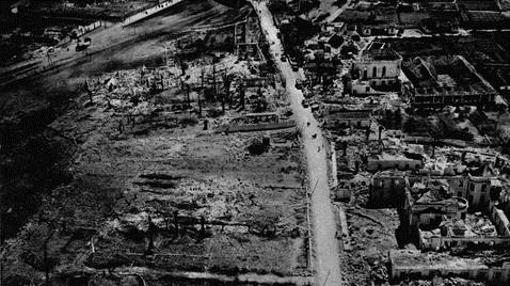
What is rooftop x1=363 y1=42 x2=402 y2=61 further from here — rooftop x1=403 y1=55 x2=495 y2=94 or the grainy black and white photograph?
rooftop x1=403 y1=55 x2=495 y2=94

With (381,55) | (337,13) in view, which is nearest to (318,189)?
(381,55)

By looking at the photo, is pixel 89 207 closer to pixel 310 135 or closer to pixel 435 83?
pixel 310 135

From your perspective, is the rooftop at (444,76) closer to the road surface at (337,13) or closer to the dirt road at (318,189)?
the dirt road at (318,189)

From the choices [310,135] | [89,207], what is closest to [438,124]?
[310,135]

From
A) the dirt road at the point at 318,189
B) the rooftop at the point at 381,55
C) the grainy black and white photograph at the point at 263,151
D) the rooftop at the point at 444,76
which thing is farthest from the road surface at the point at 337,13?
the rooftop at the point at 444,76

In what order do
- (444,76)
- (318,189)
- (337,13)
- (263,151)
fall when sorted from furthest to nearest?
1. (337,13)
2. (444,76)
3. (263,151)
4. (318,189)

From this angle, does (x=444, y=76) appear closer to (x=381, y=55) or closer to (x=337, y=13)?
(x=381, y=55)

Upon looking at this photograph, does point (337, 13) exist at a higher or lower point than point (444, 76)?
higher

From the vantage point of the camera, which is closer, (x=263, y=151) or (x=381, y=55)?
(x=263, y=151)
